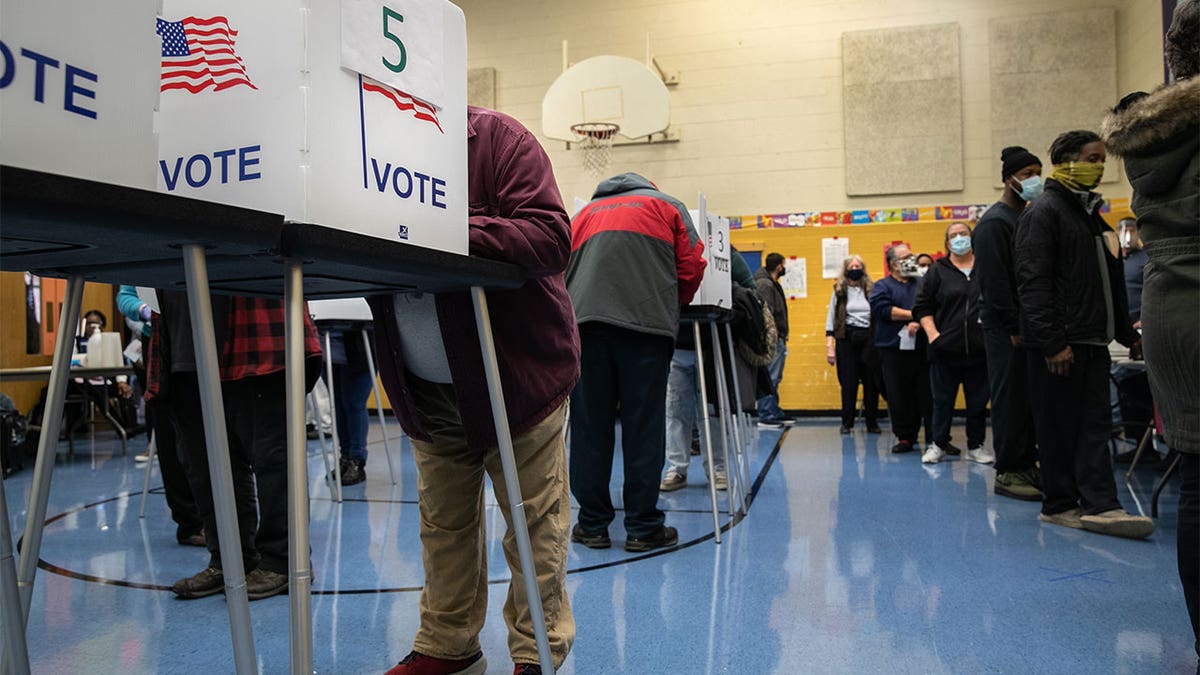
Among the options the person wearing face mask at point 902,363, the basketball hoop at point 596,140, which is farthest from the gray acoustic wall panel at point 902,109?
the person wearing face mask at point 902,363

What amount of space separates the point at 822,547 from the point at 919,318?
260 cm

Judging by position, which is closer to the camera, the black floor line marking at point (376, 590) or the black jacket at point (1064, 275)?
the black floor line marking at point (376, 590)

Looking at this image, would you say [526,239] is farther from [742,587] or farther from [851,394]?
[851,394]

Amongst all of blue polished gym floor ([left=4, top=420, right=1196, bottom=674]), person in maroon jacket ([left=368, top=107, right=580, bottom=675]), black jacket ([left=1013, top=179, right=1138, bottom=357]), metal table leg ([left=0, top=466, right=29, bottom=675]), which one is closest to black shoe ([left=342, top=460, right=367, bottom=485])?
blue polished gym floor ([left=4, top=420, right=1196, bottom=674])

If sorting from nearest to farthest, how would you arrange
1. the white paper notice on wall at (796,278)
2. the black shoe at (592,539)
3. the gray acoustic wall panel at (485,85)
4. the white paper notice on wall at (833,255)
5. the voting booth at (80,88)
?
the voting booth at (80,88)
the black shoe at (592,539)
the white paper notice on wall at (833,255)
the white paper notice on wall at (796,278)
the gray acoustic wall panel at (485,85)

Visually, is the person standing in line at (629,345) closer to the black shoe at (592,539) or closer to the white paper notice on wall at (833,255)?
the black shoe at (592,539)

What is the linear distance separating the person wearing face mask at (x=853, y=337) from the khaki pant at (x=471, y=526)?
5.21 m

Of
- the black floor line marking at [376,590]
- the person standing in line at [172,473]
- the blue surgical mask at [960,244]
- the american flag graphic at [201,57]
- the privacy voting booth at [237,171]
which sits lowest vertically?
the black floor line marking at [376,590]

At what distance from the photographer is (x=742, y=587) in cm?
245

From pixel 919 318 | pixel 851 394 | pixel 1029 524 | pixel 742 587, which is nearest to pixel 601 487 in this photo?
pixel 742 587

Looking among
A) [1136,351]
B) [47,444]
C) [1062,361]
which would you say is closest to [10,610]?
[47,444]

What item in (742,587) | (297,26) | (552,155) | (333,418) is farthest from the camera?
(552,155)

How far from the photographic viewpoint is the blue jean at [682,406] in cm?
401

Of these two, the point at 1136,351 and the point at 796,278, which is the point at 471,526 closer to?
the point at 1136,351
